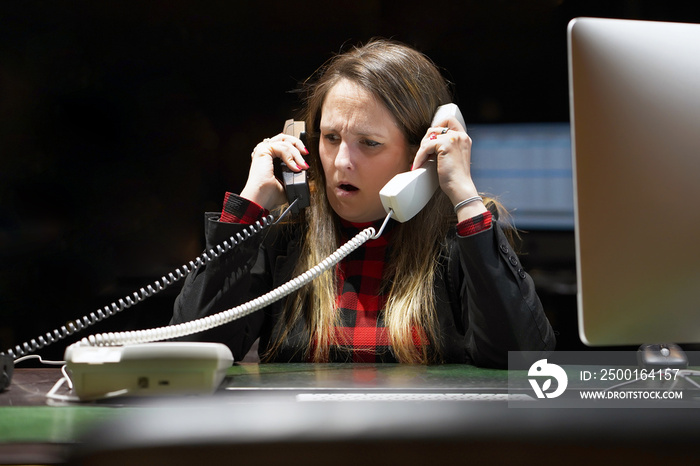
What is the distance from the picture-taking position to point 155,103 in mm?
2186

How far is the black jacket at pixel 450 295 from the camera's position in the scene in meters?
1.27

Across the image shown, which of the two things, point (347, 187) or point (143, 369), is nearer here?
point (143, 369)

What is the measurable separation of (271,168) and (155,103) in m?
0.84

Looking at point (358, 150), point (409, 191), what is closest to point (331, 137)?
point (358, 150)

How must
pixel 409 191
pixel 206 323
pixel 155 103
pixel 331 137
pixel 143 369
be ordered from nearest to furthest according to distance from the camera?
pixel 143 369
pixel 206 323
pixel 409 191
pixel 331 137
pixel 155 103

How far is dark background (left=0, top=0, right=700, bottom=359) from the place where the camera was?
2150mm

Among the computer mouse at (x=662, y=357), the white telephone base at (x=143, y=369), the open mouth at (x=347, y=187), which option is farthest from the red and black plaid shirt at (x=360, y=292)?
the white telephone base at (x=143, y=369)

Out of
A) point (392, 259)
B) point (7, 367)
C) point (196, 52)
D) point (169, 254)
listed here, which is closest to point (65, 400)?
point (7, 367)

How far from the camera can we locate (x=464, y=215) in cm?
132

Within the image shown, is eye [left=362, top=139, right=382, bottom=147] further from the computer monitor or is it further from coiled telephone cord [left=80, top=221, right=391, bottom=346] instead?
the computer monitor

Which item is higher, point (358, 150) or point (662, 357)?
point (358, 150)

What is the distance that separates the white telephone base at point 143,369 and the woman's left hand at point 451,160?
0.70m

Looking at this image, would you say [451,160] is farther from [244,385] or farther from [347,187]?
[244,385]

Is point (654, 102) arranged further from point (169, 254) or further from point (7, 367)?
point (169, 254)
